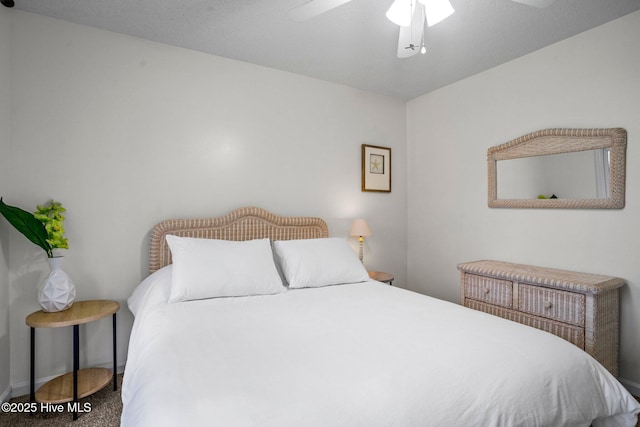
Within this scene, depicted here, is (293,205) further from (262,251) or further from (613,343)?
(613,343)

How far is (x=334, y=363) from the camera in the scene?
1222 millimetres

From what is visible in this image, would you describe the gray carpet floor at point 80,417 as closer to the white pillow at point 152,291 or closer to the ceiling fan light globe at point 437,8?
the white pillow at point 152,291

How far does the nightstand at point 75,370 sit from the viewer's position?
1.91 m

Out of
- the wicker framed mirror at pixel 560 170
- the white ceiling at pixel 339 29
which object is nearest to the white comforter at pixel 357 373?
the wicker framed mirror at pixel 560 170

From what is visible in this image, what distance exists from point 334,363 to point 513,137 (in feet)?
8.68

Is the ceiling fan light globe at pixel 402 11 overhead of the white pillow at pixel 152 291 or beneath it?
overhead

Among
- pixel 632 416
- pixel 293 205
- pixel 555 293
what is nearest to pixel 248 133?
pixel 293 205

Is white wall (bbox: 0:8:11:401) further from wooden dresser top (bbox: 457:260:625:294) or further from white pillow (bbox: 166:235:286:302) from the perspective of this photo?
wooden dresser top (bbox: 457:260:625:294)

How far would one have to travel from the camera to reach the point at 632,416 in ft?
4.70

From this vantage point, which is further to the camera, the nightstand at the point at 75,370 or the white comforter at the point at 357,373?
the nightstand at the point at 75,370

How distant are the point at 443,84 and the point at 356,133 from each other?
1.01 metres

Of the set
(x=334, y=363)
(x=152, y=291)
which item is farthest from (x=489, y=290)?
(x=152, y=291)

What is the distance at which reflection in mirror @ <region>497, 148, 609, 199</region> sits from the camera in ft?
7.86

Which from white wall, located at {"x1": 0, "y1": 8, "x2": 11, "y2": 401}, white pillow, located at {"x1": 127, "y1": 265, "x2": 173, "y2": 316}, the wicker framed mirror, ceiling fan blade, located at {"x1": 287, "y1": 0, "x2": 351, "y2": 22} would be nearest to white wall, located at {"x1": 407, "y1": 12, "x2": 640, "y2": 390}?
the wicker framed mirror
